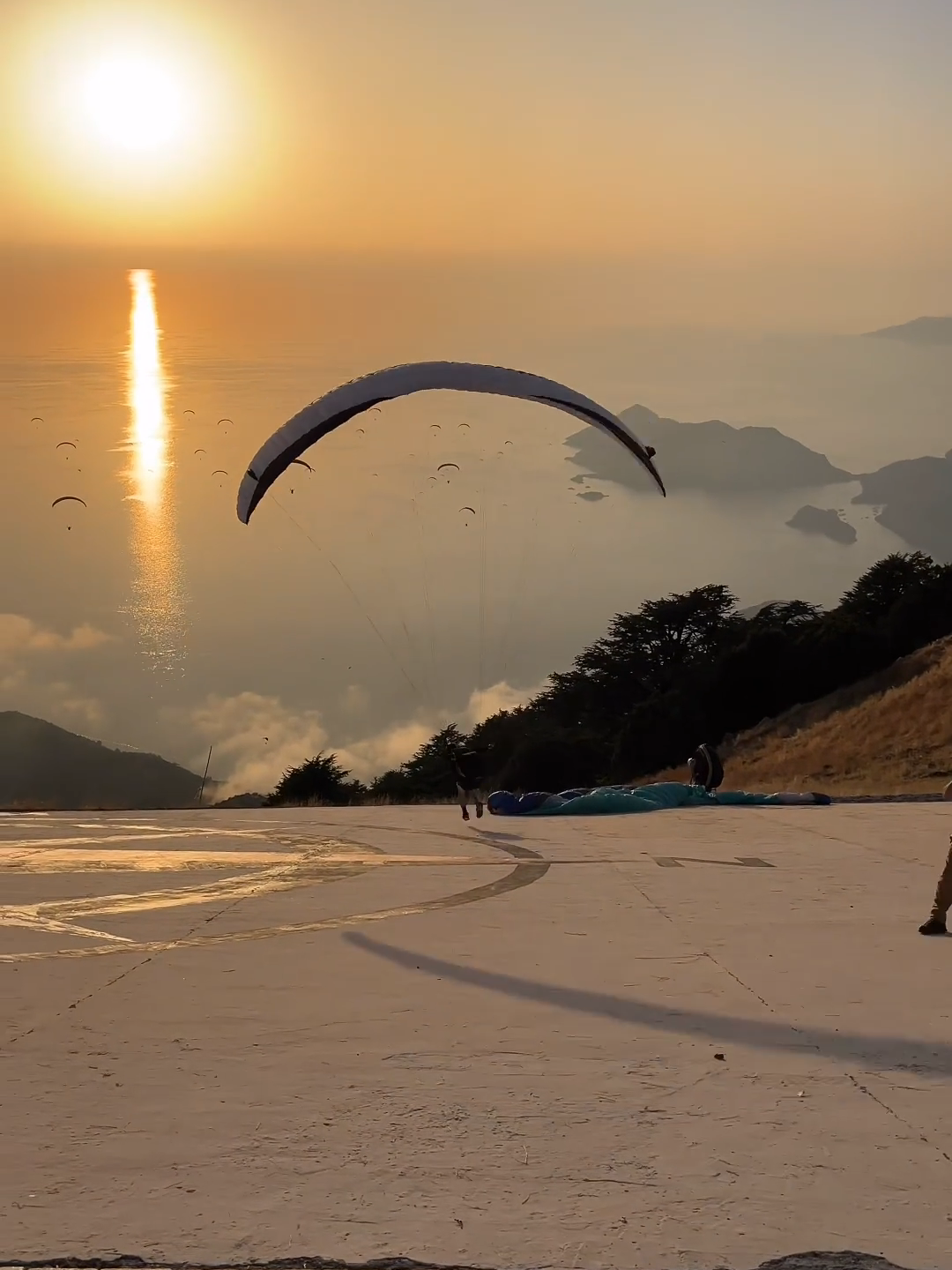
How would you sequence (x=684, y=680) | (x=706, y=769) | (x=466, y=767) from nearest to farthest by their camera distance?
(x=466, y=767) < (x=706, y=769) < (x=684, y=680)

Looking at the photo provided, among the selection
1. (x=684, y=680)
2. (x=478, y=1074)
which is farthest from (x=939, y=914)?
(x=684, y=680)

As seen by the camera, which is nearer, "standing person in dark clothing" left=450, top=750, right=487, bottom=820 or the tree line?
"standing person in dark clothing" left=450, top=750, right=487, bottom=820

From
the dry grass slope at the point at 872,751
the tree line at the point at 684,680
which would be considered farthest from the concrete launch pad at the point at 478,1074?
the tree line at the point at 684,680

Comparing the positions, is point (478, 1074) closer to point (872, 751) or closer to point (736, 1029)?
point (736, 1029)

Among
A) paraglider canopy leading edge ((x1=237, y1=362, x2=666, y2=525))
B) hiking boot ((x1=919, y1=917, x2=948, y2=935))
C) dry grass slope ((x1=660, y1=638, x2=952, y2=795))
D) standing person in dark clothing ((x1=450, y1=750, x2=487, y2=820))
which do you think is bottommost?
hiking boot ((x1=919, y1=917, x2=948, y2=935))

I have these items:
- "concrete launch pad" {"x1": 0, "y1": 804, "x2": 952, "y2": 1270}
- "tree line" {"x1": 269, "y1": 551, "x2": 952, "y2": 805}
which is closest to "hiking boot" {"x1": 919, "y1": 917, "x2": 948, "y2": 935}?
"concrete launch pad" {"x1": 0, "y1": 804, "x2": 952, "y2": 1270}

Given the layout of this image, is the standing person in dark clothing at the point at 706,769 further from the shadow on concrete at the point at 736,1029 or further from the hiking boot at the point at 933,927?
the shadow on concrete at the point at 736,1029

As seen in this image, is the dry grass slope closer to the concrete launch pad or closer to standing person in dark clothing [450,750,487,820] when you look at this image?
standing person in dark clothing [450,750,487,820]
